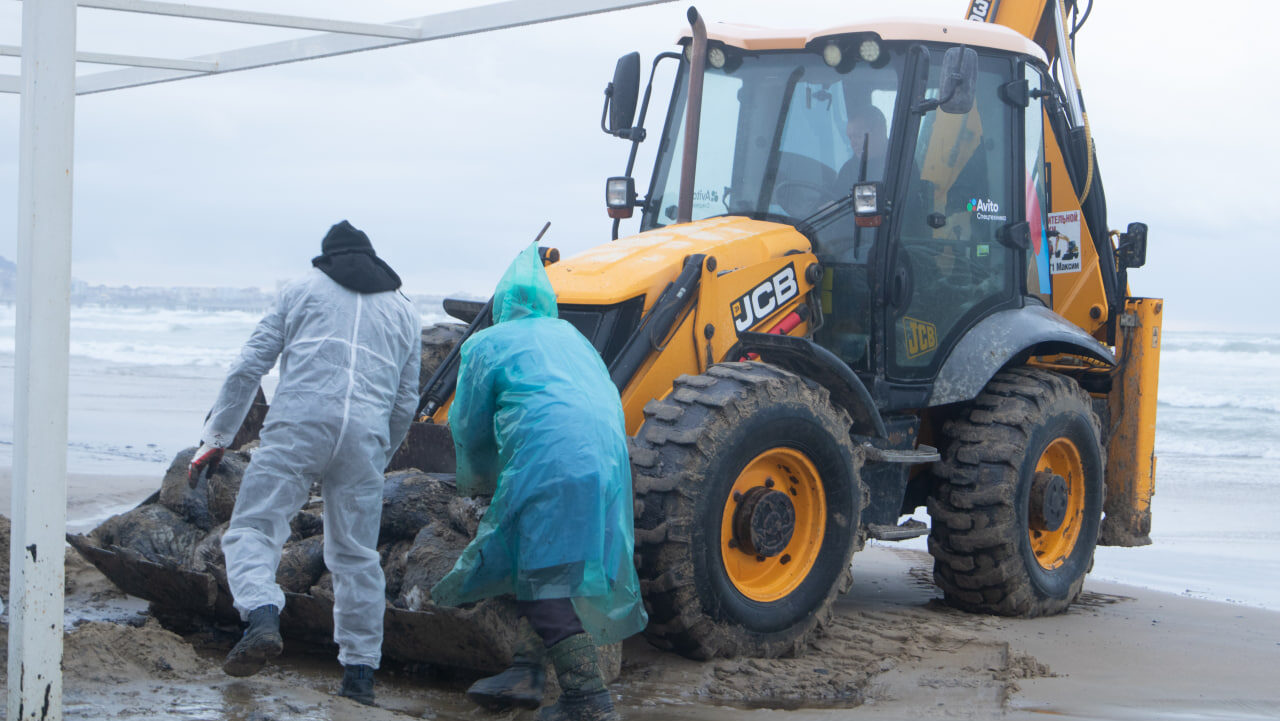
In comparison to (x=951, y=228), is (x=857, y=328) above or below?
below

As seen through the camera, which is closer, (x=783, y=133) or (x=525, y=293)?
(x=525, y=293)

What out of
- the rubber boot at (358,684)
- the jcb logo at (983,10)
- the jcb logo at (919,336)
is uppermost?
the jcb logo at (983,10)

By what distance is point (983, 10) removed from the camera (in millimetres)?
7926

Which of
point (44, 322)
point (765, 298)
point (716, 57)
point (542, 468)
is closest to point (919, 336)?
point (765, 298)

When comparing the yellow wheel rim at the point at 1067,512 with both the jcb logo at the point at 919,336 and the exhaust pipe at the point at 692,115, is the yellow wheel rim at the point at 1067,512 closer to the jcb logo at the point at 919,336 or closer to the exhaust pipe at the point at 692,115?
the jcb logo at the point at 919,336

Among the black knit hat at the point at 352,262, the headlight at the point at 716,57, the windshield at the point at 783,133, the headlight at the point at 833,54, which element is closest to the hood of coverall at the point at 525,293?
the black knit hat at the point at 352,262

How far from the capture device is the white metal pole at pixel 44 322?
340 cm

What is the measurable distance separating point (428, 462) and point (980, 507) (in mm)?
2804

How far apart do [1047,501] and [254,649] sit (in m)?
4.31

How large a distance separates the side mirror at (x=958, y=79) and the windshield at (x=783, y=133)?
1.79 ft

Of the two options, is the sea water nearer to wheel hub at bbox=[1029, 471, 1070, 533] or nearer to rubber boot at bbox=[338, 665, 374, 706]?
wheel hub at bbox=[1029, 471, 1070, 533]

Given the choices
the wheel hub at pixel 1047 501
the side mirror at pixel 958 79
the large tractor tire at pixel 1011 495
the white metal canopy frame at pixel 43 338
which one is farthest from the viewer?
the wheel hub at pixel 1047 501

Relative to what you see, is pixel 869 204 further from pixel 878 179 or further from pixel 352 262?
pixel 352 262

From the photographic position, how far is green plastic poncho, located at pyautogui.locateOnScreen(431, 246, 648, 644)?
4230mm
